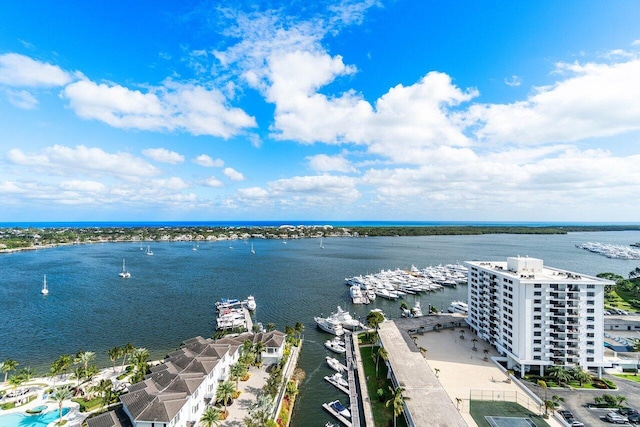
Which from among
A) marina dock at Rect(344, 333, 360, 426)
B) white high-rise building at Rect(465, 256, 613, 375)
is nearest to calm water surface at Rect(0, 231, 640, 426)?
marina dock at Rect(344, 333, 360, 426)

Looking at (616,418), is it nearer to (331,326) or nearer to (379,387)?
(379,387)

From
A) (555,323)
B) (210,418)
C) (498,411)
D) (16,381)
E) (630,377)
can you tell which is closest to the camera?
(210,418)

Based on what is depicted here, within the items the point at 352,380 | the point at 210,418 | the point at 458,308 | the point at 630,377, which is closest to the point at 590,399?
the point at 630,377

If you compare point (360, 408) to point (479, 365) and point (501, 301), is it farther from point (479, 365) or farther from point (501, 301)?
point (501, 301)

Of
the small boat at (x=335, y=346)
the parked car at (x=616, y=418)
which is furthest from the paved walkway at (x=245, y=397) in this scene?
the parked car at (x=616, y=418)

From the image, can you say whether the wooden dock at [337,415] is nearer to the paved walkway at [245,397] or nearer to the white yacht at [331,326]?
the paved walkway at [245,397]

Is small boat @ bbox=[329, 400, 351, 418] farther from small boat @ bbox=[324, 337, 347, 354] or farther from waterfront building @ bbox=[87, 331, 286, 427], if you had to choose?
small boat @ bbox=[324, 337, 347, 354]
